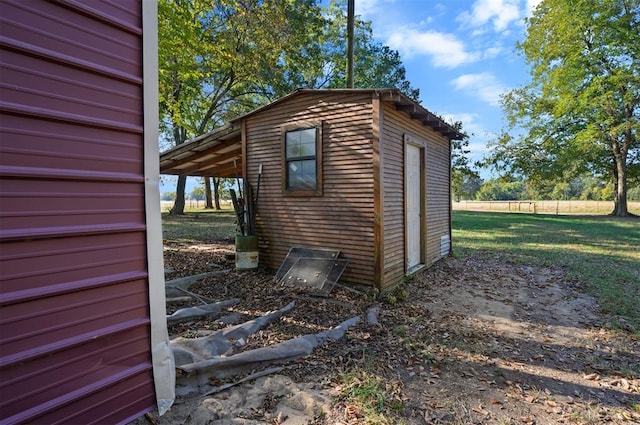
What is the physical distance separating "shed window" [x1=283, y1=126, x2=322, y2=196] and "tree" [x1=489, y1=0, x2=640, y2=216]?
2036cm

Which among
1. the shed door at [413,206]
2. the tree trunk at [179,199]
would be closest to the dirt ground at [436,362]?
the shed door at [413,206]

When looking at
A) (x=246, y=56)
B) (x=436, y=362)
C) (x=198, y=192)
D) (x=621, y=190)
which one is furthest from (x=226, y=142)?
(x=198, y=192)

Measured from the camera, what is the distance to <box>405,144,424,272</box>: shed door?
19.7 ft

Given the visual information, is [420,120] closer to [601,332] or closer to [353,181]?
[353,181]

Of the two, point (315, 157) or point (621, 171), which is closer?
point (315, 157)

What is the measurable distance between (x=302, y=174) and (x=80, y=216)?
163 inches

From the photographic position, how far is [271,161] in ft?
19.6

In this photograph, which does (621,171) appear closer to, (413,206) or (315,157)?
(413,206)

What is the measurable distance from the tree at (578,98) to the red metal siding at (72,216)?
2360 centimetres

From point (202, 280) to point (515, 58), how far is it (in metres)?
26.9

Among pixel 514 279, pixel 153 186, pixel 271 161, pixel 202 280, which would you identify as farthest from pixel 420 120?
pixel 153 186

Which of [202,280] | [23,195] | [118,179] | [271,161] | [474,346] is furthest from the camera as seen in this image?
[271,161]

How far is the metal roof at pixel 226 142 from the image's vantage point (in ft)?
17.2

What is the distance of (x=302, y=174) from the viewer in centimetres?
563
